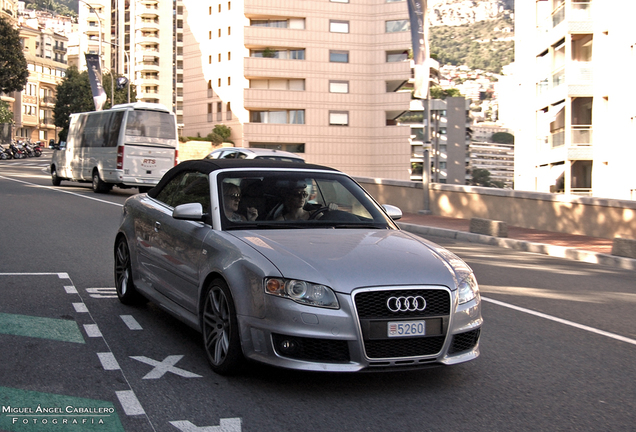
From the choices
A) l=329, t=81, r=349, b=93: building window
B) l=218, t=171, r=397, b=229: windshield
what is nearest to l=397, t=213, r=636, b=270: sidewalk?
l=218, t=171, r=397, b=229: windshield

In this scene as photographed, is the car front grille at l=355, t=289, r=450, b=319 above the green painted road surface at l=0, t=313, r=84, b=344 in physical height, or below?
above

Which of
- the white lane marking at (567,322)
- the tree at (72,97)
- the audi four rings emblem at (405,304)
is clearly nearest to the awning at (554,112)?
the white lane marking at (567,322)

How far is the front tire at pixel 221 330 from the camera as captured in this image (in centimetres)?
493

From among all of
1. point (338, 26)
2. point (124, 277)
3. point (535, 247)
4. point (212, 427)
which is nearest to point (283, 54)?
point (338, 26)

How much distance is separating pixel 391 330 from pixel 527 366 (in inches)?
62.6

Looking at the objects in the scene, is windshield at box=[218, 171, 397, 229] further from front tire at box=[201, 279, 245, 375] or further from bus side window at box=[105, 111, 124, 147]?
bus side window at box=[105, 111, 124, 147]

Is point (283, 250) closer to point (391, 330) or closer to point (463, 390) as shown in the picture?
point (391, 330)

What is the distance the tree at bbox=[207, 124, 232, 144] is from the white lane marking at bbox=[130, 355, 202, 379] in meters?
60.3

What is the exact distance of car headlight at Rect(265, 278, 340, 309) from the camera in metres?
4.60

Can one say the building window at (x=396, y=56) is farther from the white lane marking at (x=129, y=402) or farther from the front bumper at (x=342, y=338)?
the white lane marking at (x=129, y=402)

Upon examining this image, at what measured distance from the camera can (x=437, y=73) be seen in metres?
113

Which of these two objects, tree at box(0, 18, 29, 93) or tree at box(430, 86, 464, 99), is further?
tree at box(430, 86, 464, 99)

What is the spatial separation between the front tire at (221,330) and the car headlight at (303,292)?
0.41 m

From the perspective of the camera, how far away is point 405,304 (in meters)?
4.64
